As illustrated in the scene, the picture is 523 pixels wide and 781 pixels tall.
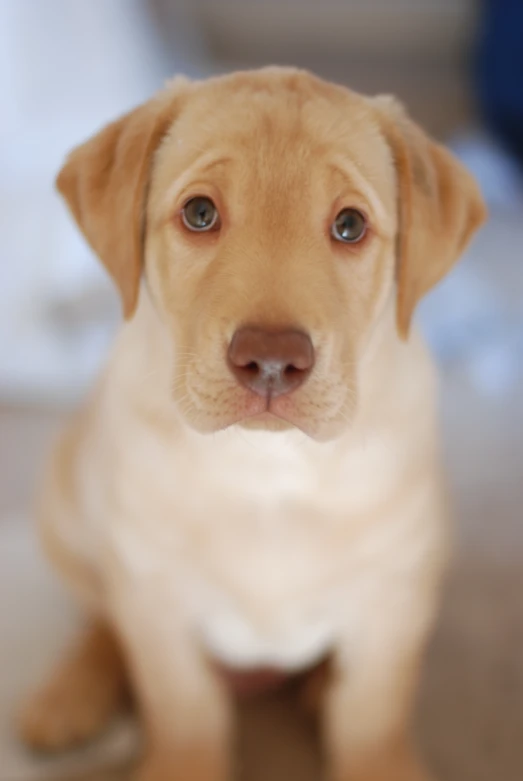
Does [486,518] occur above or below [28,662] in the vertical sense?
above

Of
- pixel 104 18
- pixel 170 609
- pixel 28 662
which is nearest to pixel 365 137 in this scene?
pixel 170 609

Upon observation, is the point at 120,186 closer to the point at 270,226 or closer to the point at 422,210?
the point at 270,226

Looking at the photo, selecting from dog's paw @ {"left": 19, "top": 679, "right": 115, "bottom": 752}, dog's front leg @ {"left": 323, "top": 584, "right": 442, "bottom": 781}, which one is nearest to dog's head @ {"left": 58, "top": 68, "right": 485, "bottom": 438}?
dog's front leg @ {"left": 323, "top": 584, "right": 442, "bottom": 781}

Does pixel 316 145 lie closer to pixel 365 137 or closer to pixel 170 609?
pixel 365 137

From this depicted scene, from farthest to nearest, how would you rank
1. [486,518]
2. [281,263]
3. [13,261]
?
[13,261]
[486,518]
[281,263]

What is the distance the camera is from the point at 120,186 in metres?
1.24

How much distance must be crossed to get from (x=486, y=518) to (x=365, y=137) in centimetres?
110

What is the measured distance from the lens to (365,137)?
1229 millimetres

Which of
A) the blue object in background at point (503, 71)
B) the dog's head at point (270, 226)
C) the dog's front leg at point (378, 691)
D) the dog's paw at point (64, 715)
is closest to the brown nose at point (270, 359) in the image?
the dog's head at point (270, 226)

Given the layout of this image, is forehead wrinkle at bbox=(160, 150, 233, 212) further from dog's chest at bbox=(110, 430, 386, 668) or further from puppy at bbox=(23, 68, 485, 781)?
dog's chest at bbox=(110, 430, 386, 668)

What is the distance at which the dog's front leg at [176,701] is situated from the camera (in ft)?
4.86

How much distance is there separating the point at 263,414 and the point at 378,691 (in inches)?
25.0

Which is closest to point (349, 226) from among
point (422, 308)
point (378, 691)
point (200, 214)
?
point (200, 214)

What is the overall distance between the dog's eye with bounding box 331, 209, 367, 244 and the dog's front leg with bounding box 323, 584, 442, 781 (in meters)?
0.56
